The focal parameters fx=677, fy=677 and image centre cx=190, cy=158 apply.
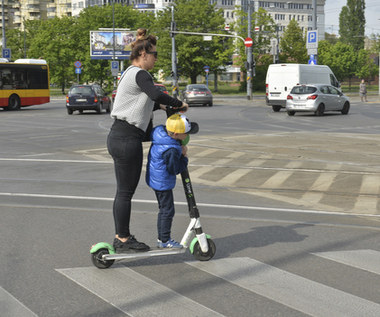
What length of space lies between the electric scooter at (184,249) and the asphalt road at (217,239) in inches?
3.5

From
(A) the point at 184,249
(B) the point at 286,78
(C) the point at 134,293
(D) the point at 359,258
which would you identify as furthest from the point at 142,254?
(B) the point at 286,78

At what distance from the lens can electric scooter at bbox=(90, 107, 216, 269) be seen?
502 centimetres

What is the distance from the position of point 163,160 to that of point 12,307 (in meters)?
1.58

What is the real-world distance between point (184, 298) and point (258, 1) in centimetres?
15773

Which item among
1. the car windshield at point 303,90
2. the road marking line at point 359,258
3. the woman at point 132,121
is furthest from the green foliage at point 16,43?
the road marking line at point 359,258

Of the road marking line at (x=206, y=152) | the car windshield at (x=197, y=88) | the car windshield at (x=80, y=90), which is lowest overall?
the road marking line at (x=206, y=152)

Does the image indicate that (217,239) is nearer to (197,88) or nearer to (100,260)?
(100,260)

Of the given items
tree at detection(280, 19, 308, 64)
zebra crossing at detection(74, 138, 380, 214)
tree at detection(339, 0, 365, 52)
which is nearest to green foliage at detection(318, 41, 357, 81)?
tree at detection(280, 19, 308, 64)

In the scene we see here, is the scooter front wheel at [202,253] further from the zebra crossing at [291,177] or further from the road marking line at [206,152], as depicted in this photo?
the road marking line at [206,152]

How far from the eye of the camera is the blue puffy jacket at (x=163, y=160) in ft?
16.6

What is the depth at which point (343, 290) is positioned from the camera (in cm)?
448

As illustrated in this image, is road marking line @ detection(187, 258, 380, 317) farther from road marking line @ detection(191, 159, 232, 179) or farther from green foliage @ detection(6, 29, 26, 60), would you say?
green foliage @ detection(6, 29, 26, 60)

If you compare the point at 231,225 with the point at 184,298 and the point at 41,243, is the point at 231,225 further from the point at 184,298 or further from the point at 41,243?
the point at 184,298

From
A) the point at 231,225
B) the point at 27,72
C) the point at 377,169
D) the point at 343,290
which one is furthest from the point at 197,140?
the point at 27,72
